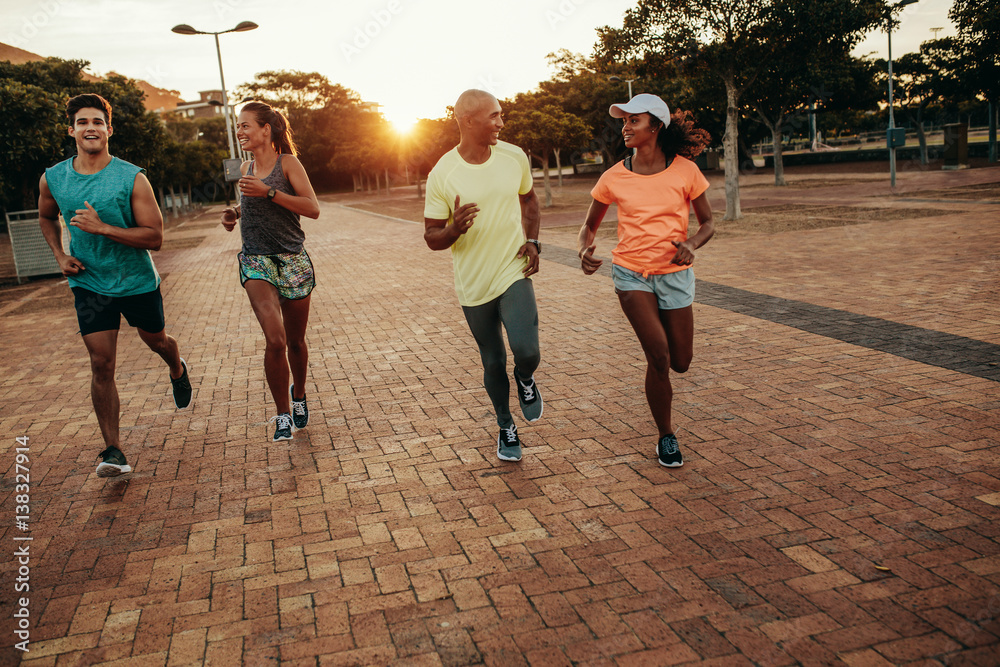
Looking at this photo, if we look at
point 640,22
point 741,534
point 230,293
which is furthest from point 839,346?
point 640,22

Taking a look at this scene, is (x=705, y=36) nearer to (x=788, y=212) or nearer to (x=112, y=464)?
(x=788, y=212)

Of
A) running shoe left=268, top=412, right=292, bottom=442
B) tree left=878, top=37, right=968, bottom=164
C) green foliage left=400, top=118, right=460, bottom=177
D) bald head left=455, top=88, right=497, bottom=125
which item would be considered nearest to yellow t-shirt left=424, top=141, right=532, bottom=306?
bald head left=455, top=88, right=497, bottom=125

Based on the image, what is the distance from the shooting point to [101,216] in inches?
171

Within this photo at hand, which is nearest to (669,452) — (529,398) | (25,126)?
(529,398)

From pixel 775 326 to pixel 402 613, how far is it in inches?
208

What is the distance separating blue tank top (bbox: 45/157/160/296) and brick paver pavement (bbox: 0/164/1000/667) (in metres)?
1.09

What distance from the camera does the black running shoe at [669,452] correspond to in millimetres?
4172

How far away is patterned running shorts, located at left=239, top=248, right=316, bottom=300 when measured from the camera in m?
4.71

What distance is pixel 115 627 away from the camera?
297 cm

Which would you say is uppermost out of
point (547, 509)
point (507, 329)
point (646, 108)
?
point (646, 108)

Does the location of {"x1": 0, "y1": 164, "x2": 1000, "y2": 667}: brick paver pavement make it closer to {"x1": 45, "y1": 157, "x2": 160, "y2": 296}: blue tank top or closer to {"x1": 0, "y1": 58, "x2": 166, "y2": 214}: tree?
{"x1": 45, "y1": 157, "x2": 160, "y2": 296}: blue tank top

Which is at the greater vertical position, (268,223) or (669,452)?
(268,223)

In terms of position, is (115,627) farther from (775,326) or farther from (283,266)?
(775,326)

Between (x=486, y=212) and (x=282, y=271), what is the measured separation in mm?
1463
